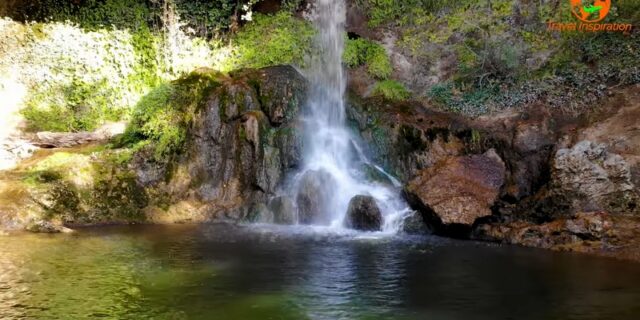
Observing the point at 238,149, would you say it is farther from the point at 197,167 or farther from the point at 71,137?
the point at 71,137

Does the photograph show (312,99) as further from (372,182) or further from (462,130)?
(462,130)

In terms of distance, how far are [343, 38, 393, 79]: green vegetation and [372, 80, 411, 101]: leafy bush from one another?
881 mm

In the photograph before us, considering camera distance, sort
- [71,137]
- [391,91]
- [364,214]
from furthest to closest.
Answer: [391,91], [71,137], [364,214]

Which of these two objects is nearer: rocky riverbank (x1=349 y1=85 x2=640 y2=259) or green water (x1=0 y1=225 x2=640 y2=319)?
green water (x1=0 y1=225 x2=640 y2=319)

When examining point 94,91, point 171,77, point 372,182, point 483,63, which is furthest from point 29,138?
point 483,63

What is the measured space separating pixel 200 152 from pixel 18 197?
507 centimetres

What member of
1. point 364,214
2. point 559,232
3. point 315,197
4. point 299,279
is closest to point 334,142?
point 315,197

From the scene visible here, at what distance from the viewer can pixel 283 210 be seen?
14.9m

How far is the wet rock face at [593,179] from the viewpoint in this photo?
12.1 meters

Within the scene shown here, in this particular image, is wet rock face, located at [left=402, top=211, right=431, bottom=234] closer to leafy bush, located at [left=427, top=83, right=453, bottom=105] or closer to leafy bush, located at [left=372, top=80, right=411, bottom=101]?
leafy bush, located at [left=427, top=83, right=453, bottom=105]

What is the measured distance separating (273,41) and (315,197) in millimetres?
7946

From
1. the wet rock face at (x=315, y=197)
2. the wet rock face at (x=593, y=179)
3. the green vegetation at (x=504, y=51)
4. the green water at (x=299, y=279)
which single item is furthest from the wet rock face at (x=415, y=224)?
the green vegetation at (x=504, y=51)

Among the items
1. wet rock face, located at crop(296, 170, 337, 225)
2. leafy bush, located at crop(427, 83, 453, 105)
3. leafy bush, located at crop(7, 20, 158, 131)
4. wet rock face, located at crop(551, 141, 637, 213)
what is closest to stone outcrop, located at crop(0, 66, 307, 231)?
wet rock face, located at crop(296, 170, 337, 225)

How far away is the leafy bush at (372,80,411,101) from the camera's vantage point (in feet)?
59.4
